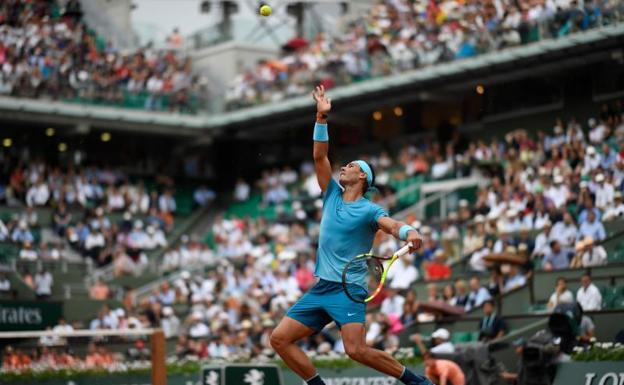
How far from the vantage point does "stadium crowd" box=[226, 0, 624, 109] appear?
85.6ft

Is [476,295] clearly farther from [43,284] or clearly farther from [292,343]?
[43,284]

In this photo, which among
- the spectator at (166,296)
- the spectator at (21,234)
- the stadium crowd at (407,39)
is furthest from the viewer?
the spectator at (21,234)

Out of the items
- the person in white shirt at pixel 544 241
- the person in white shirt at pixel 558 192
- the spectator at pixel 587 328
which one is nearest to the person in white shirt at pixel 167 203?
the person in white shirt at pixel 558 192

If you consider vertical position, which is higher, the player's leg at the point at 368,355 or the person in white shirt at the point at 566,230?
the player's leg at the point at 368,355

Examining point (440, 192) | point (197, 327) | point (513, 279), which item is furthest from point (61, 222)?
point (513, 279)

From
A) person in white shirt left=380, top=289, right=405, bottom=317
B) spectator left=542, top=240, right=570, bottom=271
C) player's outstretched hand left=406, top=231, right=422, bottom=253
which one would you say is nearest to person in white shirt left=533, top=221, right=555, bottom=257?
spectator left=542, top=240, right=570, bottom=271

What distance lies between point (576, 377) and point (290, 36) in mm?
24821

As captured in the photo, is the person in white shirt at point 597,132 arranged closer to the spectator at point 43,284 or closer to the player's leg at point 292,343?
the spectator at point 43,284

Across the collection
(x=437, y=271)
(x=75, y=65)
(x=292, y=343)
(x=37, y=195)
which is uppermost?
(x=75, y=65)

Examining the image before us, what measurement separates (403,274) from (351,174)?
13.7m

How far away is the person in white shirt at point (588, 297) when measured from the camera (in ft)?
59.9

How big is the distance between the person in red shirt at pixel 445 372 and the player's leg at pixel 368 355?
4.57 meters

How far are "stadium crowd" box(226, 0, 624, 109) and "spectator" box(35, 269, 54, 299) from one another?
839 centimetres

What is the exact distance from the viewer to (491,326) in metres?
18.3
